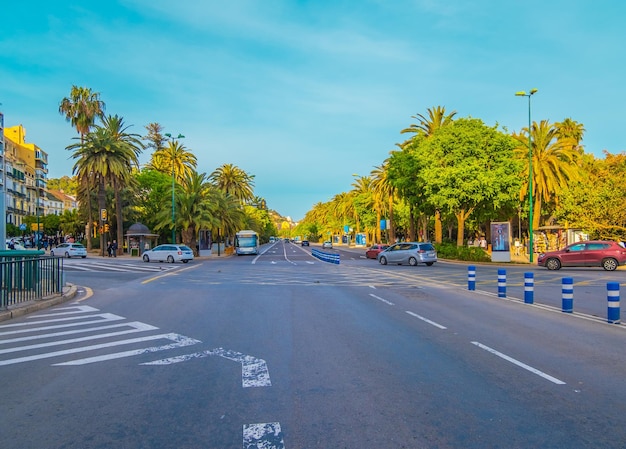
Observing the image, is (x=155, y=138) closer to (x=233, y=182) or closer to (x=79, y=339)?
(x=233, y=182)

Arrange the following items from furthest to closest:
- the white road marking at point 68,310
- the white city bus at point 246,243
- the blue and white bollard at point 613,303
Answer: the white city bus at point 246,243, the white road marking at point 68,310, the blue and white bollard at point 613,303

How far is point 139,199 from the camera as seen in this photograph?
211 feet

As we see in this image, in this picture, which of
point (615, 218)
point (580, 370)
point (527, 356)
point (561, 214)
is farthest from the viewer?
point (561, 214)

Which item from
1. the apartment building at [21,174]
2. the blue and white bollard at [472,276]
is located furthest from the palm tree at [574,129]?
the apartment building at [21,174]

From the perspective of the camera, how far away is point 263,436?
4.60m

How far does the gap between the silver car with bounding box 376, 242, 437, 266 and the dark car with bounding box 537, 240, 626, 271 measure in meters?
7.36

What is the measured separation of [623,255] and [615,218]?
10.1 metres

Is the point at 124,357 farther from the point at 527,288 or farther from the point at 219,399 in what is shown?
the point at 527,288

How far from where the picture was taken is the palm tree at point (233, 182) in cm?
7988

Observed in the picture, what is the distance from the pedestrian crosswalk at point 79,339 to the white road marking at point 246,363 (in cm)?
72

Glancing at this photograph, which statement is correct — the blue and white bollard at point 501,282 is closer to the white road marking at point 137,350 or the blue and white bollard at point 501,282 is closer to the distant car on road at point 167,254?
the white road marking at point 137,350

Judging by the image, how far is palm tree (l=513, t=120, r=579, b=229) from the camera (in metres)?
46.1

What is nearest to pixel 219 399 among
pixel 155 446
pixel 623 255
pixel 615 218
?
pixel 155 446

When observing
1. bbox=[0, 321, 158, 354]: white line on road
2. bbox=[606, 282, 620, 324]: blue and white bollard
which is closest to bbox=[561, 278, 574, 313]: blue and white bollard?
bbox=[606, 282, 620, 324]: blue and white bollard
